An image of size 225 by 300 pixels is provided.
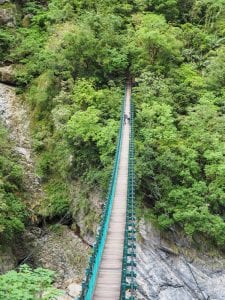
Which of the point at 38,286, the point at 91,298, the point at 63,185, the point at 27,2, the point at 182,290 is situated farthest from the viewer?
the point at 27,2

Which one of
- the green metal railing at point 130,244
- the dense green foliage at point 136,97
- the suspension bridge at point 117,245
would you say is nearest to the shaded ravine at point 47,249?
the dense green foliage at point 136,97

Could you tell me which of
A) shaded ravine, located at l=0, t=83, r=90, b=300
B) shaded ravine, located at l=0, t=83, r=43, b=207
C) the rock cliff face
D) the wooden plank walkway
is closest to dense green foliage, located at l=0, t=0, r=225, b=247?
shaded ravine, located at l=0, t=83, r=43, b=207

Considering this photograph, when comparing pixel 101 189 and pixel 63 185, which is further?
pixel 63 185

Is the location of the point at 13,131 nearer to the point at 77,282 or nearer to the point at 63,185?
the point at 63,185

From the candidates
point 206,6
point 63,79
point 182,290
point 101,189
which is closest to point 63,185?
point 101,189

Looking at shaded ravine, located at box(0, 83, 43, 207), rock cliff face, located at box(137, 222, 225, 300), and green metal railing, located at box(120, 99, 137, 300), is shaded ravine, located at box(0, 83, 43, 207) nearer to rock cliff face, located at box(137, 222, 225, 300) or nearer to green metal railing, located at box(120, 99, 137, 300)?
green metal railing, located at box(120, 99, 137, 300)

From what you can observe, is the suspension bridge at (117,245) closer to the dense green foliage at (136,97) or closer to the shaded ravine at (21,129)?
the dense green foliage at (136,97)

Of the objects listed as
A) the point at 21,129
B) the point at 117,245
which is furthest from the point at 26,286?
the point at 21,129
